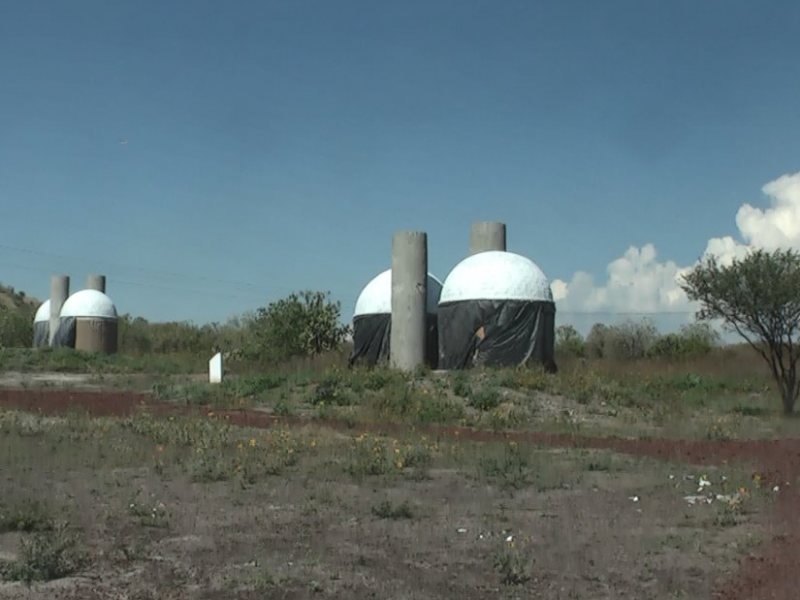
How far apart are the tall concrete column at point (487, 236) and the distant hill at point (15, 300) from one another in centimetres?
6906

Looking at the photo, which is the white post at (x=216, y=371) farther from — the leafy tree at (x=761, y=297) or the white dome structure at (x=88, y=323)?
the white dome structure at (x=88, y=323)

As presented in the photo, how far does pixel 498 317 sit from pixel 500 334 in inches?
20.0

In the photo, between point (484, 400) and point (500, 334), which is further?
point (500, 334)

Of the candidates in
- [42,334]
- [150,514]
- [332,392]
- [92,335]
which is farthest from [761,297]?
[42,334]

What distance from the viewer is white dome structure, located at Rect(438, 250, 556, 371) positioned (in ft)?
96.3

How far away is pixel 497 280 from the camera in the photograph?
29.7 meters

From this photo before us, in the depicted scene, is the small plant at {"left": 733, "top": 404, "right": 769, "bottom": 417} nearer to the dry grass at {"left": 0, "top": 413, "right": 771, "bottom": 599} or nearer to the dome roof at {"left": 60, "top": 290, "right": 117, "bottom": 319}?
the dry grass at {"left": 0, "top": 413, "right": 771, "bottom": 599}

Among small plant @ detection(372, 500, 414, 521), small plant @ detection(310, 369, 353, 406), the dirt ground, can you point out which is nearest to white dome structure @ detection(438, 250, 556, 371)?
small plant @ detection(310, 369, 353, 406)

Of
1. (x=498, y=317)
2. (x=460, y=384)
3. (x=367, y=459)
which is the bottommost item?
(x=367, y=459)

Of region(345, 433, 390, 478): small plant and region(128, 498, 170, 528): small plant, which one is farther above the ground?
region(345, 433, 390, 478): small plant

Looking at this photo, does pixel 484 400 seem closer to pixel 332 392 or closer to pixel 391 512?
pixel 332 392

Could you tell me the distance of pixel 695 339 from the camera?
177 feet

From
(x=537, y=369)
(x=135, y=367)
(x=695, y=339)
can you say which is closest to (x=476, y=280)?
(x=537, y=369)

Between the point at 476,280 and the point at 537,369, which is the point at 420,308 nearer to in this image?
the point at 476,280
